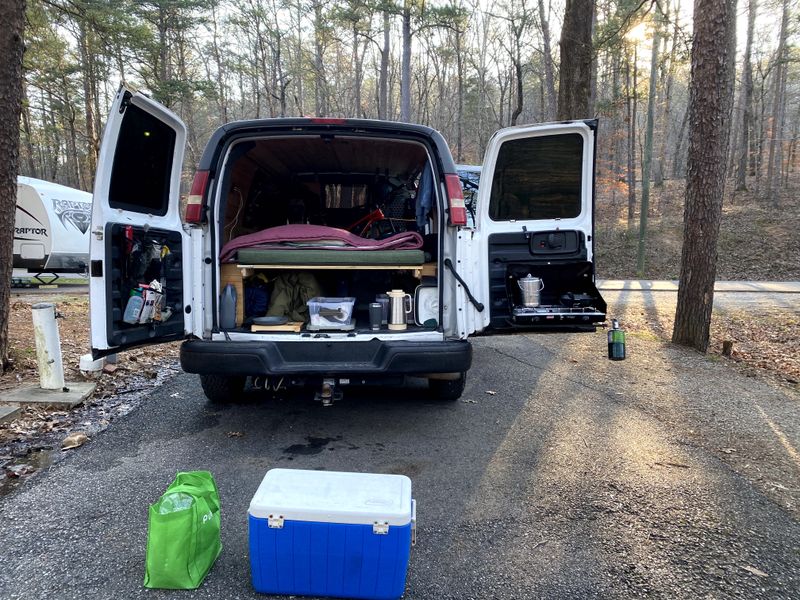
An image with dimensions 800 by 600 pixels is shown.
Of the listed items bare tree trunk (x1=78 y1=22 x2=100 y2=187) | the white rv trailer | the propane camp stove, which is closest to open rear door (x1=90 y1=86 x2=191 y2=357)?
the propane camp stove

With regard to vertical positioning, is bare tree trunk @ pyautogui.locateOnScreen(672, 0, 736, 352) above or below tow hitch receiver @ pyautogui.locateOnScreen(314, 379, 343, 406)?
above

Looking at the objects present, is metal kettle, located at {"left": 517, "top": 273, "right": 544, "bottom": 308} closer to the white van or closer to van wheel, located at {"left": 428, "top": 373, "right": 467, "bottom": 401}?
the white van

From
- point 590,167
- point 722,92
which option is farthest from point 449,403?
point 722,92

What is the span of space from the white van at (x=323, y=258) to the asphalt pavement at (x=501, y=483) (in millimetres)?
516

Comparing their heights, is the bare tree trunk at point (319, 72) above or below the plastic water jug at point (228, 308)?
above

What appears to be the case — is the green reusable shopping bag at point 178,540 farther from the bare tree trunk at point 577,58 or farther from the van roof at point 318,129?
the bare tree trunk at point 577,58

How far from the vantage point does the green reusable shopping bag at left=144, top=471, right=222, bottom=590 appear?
1958mm

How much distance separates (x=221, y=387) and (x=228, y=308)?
86 cm

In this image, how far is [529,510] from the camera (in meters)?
2.68

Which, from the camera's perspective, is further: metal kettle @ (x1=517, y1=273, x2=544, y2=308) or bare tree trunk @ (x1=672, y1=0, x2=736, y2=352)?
bare tree trunk @ (x1=672, y1=0, x2=736, y2=352)

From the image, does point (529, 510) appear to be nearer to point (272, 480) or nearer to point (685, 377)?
point (272, 480)

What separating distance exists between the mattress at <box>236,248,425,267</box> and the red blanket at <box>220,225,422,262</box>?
10 cm

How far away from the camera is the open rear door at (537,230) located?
142 inches

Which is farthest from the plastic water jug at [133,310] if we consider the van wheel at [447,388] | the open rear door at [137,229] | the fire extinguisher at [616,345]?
the fire extinguisher at [616,345]
